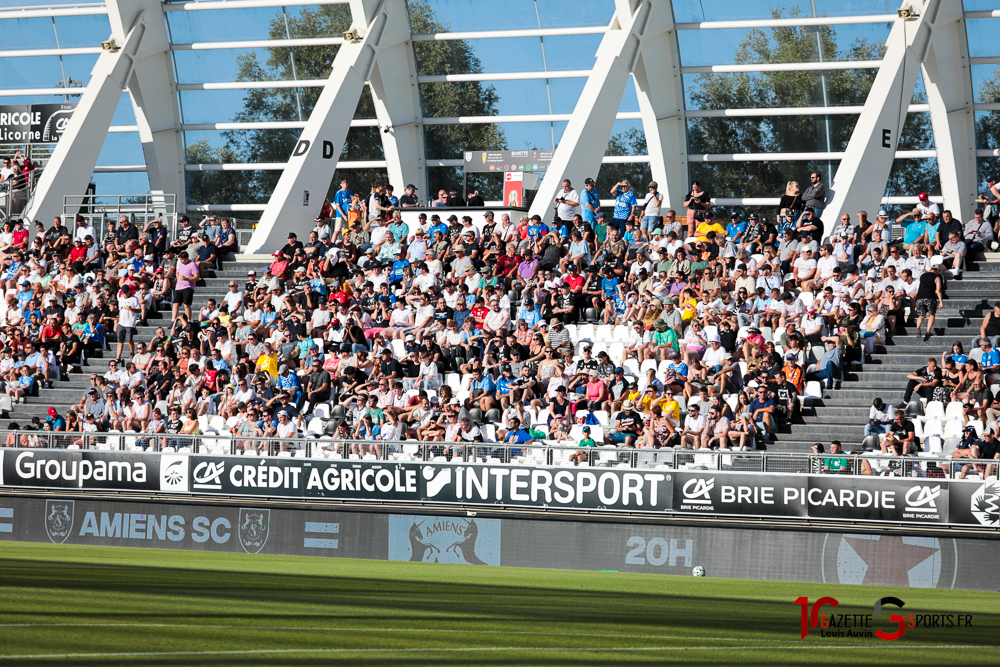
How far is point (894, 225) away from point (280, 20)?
14251 mm

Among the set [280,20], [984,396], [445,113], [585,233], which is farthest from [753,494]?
[280,20]

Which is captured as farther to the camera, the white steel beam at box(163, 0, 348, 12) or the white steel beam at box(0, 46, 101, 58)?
the white steel beam at box(0, 46, 101, 58)

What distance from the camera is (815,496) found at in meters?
14.4

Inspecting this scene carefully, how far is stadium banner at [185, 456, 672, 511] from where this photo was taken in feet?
49.5

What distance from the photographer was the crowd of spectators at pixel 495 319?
1733 centimetres

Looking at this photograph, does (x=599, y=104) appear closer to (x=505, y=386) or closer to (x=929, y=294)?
(x=929, y=294)

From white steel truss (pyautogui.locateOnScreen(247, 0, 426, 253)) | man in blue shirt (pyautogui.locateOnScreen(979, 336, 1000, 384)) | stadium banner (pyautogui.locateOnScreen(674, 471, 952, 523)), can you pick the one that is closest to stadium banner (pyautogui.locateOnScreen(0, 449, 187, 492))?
stadium banner (pyautogui.locateOnScreen(674, 471, 952, 523))

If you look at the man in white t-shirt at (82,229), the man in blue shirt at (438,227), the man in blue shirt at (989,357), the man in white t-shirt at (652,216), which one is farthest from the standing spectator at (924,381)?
the man in white t-shirt at (82,229)

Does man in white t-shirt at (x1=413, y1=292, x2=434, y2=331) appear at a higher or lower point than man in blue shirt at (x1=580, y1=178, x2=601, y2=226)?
lower

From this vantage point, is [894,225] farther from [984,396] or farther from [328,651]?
[328,651]

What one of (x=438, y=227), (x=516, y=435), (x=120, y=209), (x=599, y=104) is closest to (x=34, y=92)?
(x=120, y=209)

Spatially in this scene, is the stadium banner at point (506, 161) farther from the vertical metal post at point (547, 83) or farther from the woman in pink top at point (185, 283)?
the woman in pink top at point (185, 283)

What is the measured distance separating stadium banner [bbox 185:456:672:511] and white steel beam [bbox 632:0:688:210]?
11883 millimetres

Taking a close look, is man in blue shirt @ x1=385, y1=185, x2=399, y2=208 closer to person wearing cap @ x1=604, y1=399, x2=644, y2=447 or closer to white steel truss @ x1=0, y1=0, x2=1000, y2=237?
white steel truss @ x1=0, y1=0, x2=1000, y2=237
